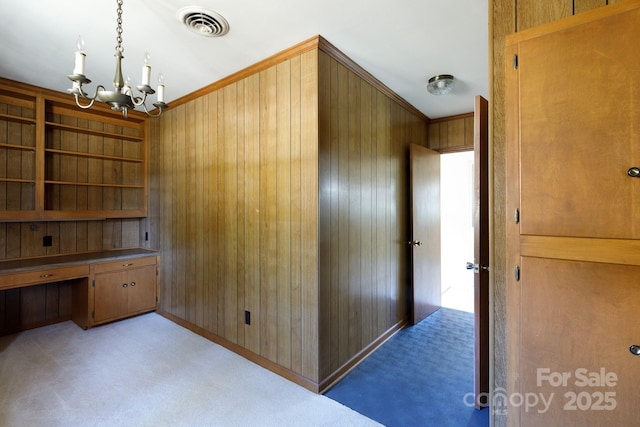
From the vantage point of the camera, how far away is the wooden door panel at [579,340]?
0.96 meters

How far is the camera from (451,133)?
3859 mm

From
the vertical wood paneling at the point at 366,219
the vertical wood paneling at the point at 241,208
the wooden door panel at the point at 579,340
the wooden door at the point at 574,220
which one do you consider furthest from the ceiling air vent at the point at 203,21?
the wooden door panel at the point at 579,340

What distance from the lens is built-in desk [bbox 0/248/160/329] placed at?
2797mm

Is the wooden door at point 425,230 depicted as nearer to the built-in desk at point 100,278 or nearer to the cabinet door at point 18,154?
the built-in desk at point 100,278

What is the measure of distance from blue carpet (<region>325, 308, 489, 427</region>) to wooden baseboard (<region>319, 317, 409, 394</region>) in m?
0.03

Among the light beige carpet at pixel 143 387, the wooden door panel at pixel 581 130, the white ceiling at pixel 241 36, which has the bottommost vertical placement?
the light beige carpet at pixel 143 387

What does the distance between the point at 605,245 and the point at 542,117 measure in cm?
48

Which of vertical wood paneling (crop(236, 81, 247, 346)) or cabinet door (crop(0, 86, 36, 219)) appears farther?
cabinet door (crop(0, 86, 36, 219))

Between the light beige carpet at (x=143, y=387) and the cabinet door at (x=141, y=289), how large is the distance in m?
0.49

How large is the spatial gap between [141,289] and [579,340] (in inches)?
153

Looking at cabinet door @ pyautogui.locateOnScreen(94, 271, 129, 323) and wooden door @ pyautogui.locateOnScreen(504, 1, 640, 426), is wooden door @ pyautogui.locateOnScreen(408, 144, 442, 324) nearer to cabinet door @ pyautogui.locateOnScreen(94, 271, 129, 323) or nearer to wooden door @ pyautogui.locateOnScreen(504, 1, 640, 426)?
wooden door @ pyautogui.locateOnScreen(504, 1, 640, 426)

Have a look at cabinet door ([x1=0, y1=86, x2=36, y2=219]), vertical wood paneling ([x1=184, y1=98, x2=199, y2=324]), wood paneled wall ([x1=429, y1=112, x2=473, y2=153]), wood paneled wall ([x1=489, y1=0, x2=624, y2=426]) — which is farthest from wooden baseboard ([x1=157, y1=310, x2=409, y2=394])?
wood paneled wall ([x1=429, y1=112, x2=473, y2=153])

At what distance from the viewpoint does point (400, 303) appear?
330 cm

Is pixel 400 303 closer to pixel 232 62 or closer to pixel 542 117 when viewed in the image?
pixel 542 117
